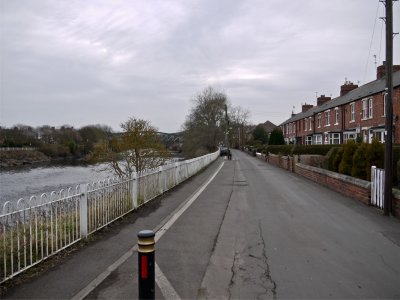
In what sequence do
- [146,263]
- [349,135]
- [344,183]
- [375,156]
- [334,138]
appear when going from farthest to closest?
[334,138] < [349,135] < [344,183] < [375,156] < [146,263]

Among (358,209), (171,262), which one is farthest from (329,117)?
(171,262)

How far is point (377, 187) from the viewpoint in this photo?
11.0m

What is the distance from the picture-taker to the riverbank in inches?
2611

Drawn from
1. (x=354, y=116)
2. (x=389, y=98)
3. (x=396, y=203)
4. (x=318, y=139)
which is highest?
(x=354, y=116)

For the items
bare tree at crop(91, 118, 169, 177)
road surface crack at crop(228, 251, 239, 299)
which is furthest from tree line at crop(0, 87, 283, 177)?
road surface crack at crop(228, 251, 239, 299)

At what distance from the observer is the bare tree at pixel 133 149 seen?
20703 millimetres

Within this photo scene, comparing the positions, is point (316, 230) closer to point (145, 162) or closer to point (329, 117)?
point (145, 162)

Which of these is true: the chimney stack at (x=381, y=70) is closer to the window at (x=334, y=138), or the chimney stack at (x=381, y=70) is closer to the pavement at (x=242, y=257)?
the window at (x=334, y=138)

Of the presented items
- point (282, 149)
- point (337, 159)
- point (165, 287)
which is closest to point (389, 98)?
point (337, 159)

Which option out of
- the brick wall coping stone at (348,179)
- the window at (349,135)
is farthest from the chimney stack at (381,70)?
the brick wall coping stone at (348,179)

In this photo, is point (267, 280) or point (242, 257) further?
point (242, 257)

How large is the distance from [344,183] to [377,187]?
3.32 metres

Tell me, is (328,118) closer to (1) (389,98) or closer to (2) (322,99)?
(2) (322,99)

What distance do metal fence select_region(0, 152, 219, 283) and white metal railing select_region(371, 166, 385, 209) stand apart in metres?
6.63
